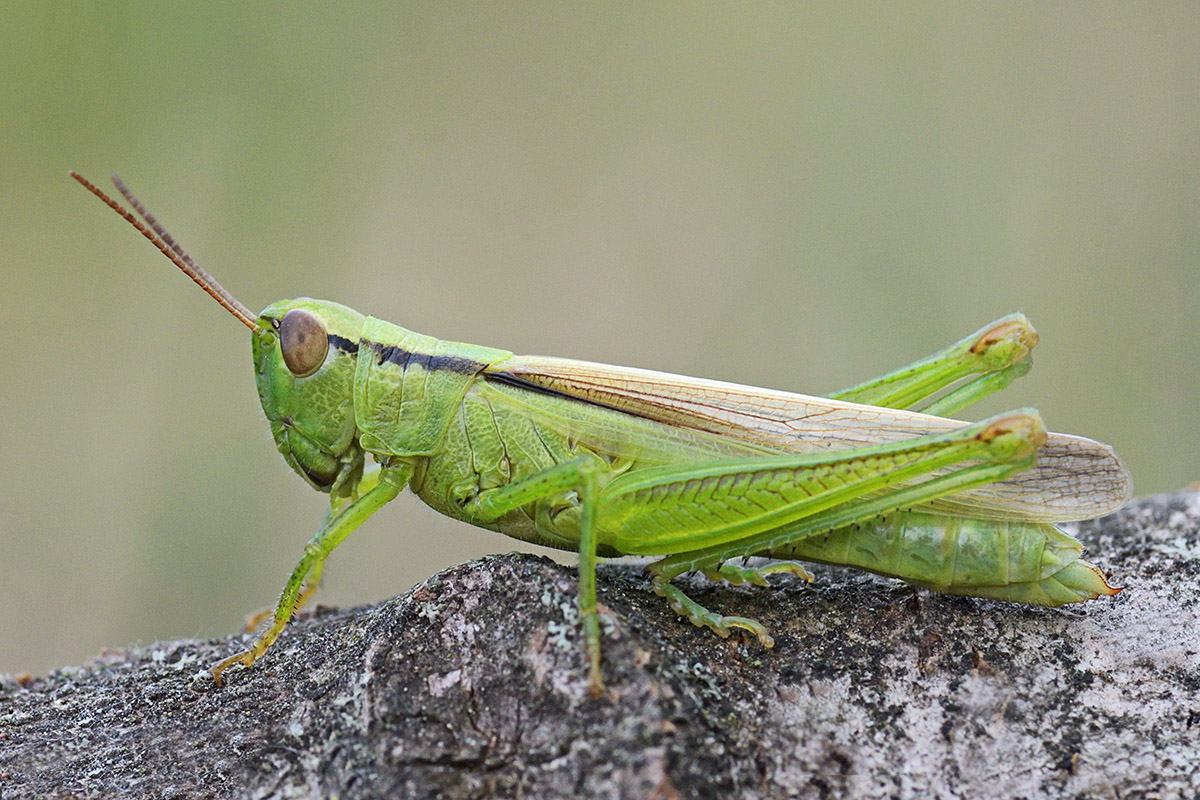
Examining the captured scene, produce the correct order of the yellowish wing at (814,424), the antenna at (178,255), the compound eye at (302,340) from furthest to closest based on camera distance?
1. the compound eye at (302,340)
2. the antenna at (178,255)
3. the yellowish wing at (814,424)

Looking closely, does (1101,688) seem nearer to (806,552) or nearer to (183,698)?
(806,552)

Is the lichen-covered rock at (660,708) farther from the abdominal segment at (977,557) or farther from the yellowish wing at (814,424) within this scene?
the yellowish wing at (814,424)

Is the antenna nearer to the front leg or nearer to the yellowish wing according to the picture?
the front leg

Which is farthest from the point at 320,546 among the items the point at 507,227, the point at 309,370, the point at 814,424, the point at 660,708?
the point at 507,227

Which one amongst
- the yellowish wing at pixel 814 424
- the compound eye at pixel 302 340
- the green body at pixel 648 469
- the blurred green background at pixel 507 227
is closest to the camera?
the green body at pixel 648 469

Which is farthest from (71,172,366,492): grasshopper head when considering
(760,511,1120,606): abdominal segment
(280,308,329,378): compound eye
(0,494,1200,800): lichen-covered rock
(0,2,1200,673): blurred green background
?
(0,2,1200,673): blurred green background

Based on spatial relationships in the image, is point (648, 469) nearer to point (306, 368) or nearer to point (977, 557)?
point (977, 557)

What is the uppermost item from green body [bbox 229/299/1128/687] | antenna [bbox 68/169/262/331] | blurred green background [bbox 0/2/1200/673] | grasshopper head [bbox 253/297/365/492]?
blurred green background [bbox 0/2/1200/673]

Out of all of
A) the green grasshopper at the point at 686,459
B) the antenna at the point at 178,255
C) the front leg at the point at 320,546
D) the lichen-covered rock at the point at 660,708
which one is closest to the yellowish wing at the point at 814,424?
the green grasshopper at the point at 686,459
